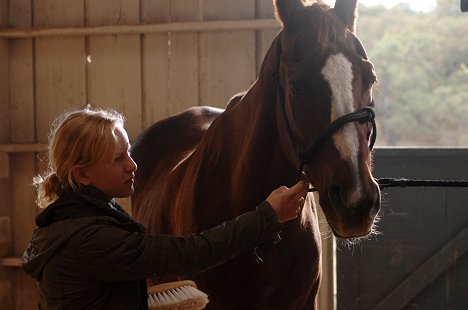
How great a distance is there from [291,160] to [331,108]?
30 cm

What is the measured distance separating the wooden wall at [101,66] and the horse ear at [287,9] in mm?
1899

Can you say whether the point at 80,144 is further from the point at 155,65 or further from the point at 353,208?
the point at 155,65

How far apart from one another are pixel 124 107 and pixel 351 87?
2.74 metres

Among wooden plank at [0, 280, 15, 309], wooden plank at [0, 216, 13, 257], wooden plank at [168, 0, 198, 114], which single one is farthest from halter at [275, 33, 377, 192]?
wooden plank at [0, 280, 15, 309]

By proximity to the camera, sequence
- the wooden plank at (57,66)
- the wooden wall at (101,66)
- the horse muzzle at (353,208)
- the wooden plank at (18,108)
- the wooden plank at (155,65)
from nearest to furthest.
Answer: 1. the horse muzzle at (353,208)
2. the wooden wall at (101,66)
3. the wooden plank at (155,65)
4. the wooden plank at (57,66)
5. the wooden plank at (18,108)

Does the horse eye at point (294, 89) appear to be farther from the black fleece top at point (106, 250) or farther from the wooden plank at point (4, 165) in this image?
the wooden plank at point (4, 165)

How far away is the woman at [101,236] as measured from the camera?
4.81 ft

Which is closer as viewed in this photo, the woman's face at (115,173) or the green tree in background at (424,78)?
the woman's face at (115,173)

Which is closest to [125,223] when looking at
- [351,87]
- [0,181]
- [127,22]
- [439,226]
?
[351,87]

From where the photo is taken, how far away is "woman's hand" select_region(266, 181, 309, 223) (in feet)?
5.19

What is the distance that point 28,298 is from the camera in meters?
4.52

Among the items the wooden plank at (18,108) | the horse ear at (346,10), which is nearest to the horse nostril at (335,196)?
the horse ear at (346,10)

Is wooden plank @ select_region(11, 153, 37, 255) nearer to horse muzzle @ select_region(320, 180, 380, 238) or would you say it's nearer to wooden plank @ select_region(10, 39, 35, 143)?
wooden plank @ select_region(10, 39, 35, 143)

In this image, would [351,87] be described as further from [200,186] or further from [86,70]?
[86,70]
